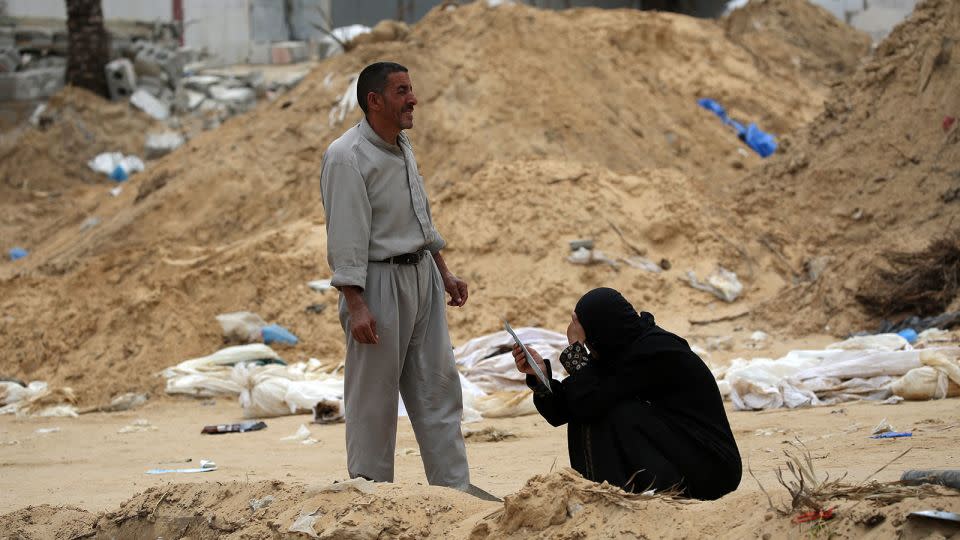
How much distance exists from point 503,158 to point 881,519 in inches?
357

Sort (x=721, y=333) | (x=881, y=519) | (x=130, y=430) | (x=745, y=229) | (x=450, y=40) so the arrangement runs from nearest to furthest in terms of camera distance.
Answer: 1. (x=881, y=519)
2. (x=130, y=430)
3. (x=721, y=333)
4. (x=745, y=229)
5. (x=450, y=40)

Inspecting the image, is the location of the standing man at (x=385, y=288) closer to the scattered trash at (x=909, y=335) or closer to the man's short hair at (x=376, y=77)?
the man's short hair at (x=376, y=77)

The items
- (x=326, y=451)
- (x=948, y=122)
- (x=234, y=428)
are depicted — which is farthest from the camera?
(x=948, y=122)

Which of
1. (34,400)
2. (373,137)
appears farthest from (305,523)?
(34,400)

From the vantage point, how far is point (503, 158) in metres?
11.9

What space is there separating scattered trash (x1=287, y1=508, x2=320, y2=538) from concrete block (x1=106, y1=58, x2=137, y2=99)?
56.2ft

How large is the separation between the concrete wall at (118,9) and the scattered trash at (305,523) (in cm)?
1919

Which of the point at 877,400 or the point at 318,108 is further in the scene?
the point at 318,108

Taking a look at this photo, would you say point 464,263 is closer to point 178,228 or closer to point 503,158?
point 503,158

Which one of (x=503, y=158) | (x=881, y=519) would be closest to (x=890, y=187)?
(x=503, y=158)

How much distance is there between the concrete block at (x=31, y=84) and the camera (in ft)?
62.5

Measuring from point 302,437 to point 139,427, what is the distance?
155cm

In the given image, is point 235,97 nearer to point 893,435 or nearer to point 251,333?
point 251,333

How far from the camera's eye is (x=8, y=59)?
1917 cm
